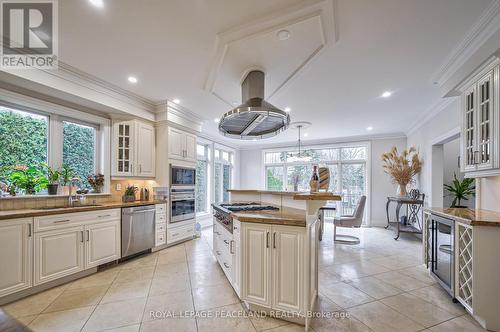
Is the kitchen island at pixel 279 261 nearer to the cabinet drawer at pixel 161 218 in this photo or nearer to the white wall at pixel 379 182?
the cabinet drawer at pixel 161 218

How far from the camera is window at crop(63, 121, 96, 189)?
11.3 ft

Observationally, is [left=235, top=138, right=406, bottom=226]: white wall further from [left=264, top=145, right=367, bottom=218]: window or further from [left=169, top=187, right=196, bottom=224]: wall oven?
[left=169, top=187, right=196, bottom=224]: wall oven

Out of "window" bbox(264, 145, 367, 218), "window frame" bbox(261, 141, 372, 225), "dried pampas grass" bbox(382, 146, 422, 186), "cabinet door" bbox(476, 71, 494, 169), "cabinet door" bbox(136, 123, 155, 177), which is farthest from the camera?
"window" bbox(264, 145, 367, 218)

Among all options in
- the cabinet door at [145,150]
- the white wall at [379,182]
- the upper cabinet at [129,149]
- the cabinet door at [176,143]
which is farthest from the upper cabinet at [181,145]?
the white wall at [379,182]

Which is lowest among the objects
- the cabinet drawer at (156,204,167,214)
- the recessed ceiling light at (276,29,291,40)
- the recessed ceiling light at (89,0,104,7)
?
the cabinet drawer at (156,204,167,214)

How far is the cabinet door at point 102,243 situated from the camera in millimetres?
3045

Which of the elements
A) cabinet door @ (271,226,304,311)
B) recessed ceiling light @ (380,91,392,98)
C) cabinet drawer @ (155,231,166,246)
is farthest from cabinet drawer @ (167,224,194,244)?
recessed ceiling light @ (380,91,392,98)

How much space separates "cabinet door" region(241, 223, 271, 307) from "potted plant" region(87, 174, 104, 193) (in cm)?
290

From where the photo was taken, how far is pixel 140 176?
4066 millimetres

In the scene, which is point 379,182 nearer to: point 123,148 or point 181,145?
point 181,145

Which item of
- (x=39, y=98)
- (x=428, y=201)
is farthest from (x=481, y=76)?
Answer: (x=39, y=98)

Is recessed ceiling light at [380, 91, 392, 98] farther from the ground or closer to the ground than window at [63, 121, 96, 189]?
farther from the ground

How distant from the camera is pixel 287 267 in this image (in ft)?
6.64

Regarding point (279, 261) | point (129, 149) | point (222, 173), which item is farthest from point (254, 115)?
point (222, 173)
